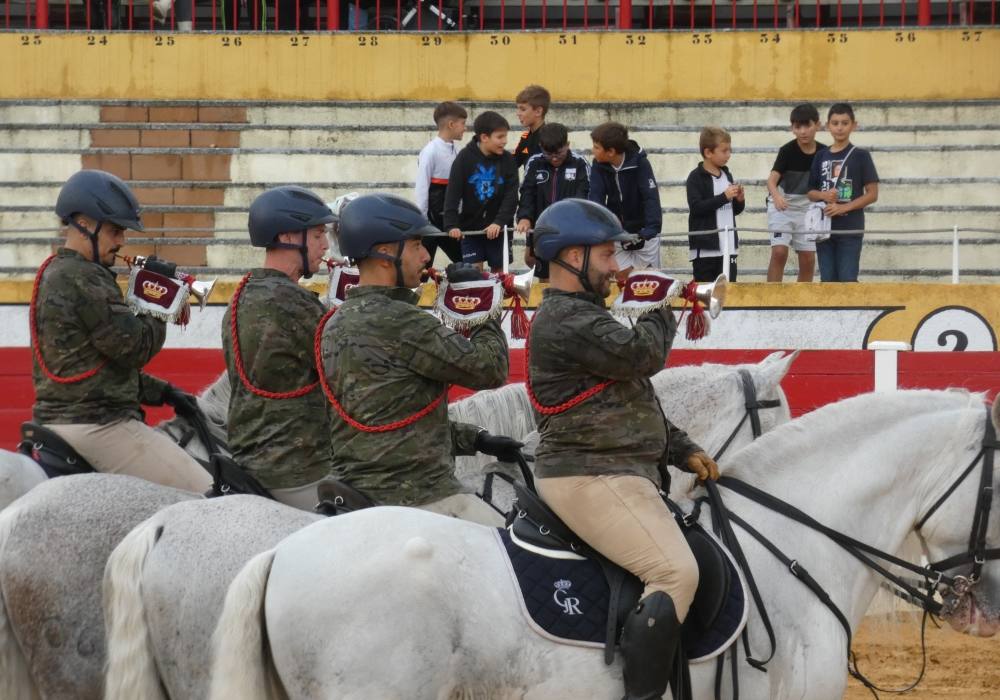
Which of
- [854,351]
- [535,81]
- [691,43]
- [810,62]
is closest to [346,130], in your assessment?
[535,81]

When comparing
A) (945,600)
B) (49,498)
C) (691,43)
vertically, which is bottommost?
(945,600)

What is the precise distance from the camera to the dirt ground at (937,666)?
8.73 m

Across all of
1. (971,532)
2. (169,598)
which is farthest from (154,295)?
(971,532)

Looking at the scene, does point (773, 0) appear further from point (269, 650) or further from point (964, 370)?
point (269, 650)

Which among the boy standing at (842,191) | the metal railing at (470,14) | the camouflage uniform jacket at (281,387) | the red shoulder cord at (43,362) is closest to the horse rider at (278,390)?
the camouflage uniform jacket at (281,387)

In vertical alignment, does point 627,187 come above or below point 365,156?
below

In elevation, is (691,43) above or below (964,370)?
above

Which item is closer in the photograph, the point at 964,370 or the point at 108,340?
the point at 108,340

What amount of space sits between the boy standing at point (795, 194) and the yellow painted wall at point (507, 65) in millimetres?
4230

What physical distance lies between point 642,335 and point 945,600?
1.51m

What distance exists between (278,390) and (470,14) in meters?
13.1

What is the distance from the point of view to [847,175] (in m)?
11.7

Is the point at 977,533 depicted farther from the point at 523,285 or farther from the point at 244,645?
the point at 244,645

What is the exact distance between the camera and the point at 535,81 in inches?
645
